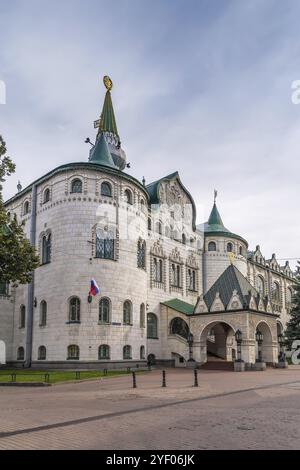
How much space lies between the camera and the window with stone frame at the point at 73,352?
3291 cm

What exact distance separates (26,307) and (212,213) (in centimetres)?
2641

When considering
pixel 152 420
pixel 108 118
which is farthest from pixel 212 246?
pixel 152 420

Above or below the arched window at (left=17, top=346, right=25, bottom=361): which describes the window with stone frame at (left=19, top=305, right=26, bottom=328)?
above

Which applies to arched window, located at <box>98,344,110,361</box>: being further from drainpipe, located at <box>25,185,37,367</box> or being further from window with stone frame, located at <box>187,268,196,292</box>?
window with stone frame, located at <box>187,268,196,292</box>

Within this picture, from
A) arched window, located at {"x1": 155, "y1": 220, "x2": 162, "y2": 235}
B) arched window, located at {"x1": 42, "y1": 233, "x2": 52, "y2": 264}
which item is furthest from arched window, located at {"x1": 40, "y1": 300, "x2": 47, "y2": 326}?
arched window, located at {"x1": 155, "y1": 220, "x2": 162, "y2": 235}

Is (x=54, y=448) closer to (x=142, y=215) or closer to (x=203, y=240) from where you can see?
(x=142, y=215)

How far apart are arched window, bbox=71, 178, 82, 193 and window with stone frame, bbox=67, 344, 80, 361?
11.8 m

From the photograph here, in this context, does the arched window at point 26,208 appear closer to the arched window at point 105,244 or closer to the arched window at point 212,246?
the arched window at point 105,244

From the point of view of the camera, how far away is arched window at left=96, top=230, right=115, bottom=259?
116ft

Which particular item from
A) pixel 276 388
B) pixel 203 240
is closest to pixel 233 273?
pixel 203 240

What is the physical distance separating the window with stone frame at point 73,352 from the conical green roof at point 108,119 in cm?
2782

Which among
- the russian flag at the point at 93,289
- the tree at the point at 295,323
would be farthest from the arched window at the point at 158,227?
the tree at the point at 295,323

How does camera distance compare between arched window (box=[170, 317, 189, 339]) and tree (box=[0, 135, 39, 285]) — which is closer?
tree (box=[0, 135, 39, 285])

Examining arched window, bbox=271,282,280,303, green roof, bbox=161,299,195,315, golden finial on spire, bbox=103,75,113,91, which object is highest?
golden finial on spire, bbox=103,75,113,91
